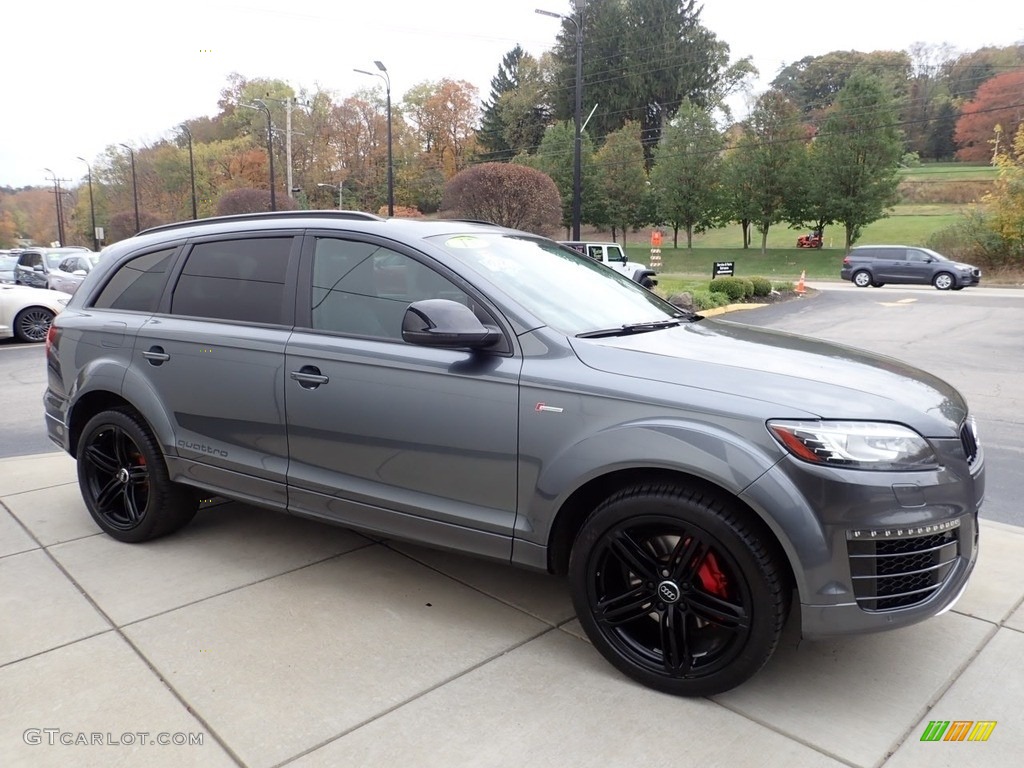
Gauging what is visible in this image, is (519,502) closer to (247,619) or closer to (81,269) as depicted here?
(247,619)

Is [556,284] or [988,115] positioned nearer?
[556,284]

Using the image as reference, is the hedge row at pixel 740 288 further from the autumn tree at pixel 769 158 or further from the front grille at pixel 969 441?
the autumn tree at pixel 769 158

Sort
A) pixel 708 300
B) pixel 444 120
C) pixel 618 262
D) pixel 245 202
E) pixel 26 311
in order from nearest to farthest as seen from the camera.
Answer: pixel 26 311
pixel 708 300
pixel 618 262
pixel 245 202
pixel 444 120

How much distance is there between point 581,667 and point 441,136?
7987 cm

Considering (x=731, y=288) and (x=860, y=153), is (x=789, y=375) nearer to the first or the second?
(x=731, y=288)

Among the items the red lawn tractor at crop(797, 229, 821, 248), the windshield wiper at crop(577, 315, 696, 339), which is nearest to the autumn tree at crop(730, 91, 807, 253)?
the red lawn tractor at crop(797, 229, 821, 248)

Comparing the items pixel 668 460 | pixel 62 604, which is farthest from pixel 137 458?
pixel 668 460

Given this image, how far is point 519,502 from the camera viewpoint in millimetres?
2887

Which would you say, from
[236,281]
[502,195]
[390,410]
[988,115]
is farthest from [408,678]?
[988,115]

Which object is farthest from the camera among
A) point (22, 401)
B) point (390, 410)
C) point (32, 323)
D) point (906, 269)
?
point (906, 269)

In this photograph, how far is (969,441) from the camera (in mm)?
2777

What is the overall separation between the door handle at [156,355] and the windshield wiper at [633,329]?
7.31 feet

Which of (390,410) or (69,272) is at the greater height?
(69,272)

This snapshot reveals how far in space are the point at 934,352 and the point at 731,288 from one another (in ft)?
26.8
